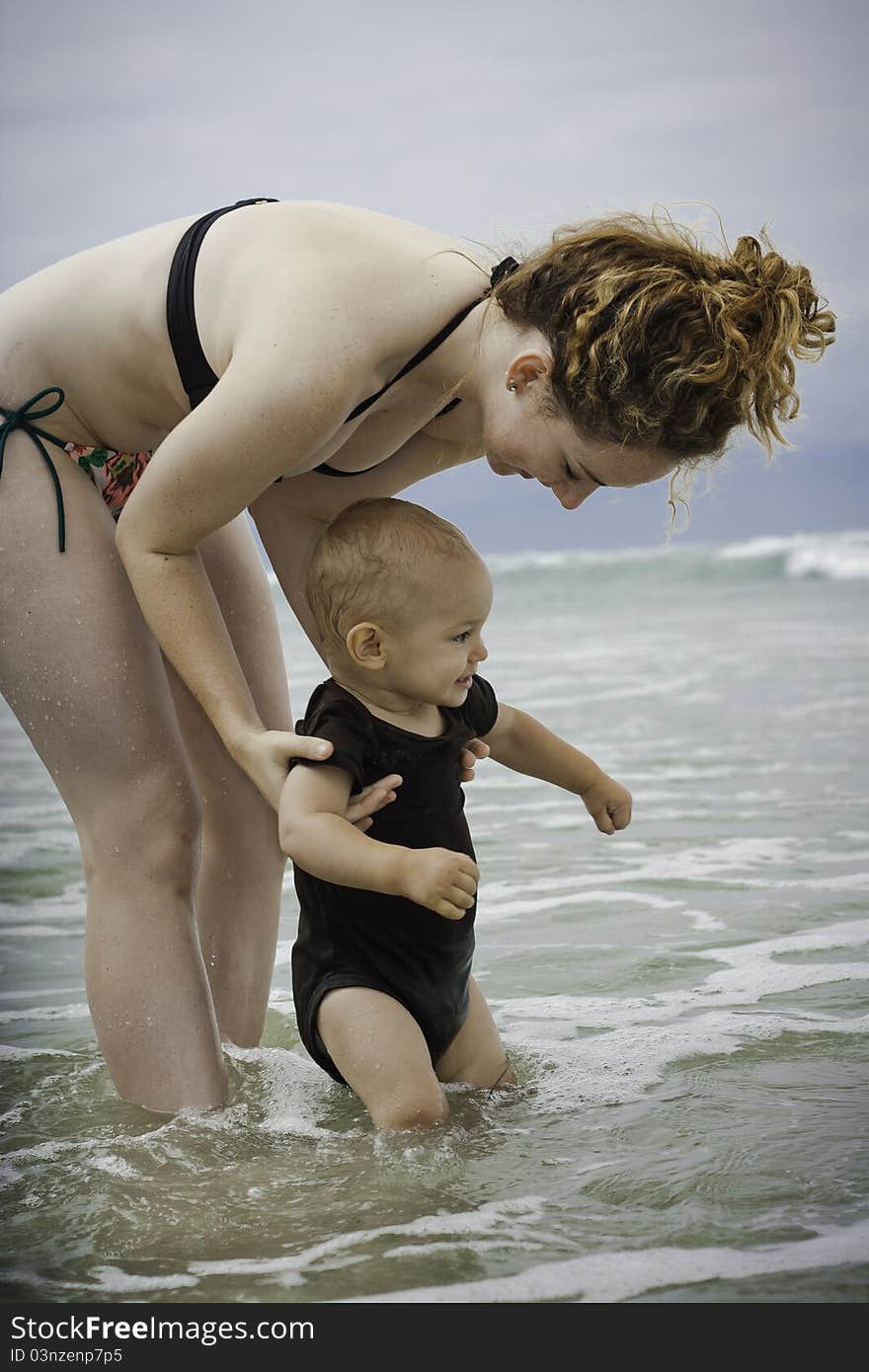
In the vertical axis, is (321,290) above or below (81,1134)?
above

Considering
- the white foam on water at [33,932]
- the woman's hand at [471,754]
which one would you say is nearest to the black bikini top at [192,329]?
the woman's hand at [471,754]

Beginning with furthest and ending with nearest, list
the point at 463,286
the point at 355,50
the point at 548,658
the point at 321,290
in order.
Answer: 1. the point at 355,50
2. the point at 548,658
3. the point at 463,286
4. the point at 321,290

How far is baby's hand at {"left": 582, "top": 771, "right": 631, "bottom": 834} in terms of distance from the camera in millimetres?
2598

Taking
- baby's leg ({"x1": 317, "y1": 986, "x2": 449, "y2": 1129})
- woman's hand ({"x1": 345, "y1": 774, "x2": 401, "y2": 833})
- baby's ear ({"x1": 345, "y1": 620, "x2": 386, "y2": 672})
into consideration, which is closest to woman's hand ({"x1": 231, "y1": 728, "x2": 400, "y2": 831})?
woman's hand ({"x1": 345, "y1": 774, "x2": 401, "y2": 833})

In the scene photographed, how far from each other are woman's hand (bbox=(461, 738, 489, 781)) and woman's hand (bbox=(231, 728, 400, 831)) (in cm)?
21

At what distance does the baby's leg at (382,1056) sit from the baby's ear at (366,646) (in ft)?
1.69

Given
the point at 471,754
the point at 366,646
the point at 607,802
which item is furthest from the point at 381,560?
the point at 607,802

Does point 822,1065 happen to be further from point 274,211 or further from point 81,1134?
point 274,211

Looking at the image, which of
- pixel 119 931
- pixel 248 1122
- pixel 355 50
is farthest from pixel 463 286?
pixel 355 50

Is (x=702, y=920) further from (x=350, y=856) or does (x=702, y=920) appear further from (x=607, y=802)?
(x=350, y=856)

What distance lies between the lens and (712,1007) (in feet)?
9.27

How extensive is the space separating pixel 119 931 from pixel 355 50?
18.8 m

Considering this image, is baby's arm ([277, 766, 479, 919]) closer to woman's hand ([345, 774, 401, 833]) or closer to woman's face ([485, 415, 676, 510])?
woman's hand ([345, 774, 401, 833])

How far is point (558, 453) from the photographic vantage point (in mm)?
2107
